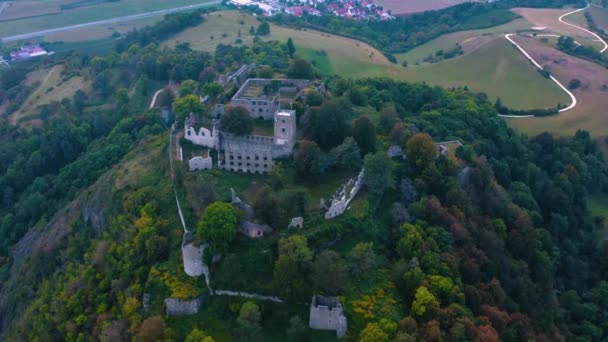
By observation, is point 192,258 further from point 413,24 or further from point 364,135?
point 413,24

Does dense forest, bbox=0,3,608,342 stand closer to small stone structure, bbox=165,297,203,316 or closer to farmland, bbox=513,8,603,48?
small stone structure, bbox=165,297,203,316

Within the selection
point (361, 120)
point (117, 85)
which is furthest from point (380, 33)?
point (361, 120)

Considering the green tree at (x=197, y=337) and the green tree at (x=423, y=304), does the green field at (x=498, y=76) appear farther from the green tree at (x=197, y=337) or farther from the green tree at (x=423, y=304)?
the green tree at (x=197, y=337)

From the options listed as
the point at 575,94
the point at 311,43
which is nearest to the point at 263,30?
the point at 311,43

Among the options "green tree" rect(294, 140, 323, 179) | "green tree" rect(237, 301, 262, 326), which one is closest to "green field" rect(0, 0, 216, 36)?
"green tree" rect(294, 140, 323, 179)

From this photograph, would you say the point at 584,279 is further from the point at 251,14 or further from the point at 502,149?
the point at 251,14

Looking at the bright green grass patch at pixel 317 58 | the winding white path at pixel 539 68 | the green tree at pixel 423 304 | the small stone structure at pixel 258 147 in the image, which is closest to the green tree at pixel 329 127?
the small stone structure at pixel 258 147
